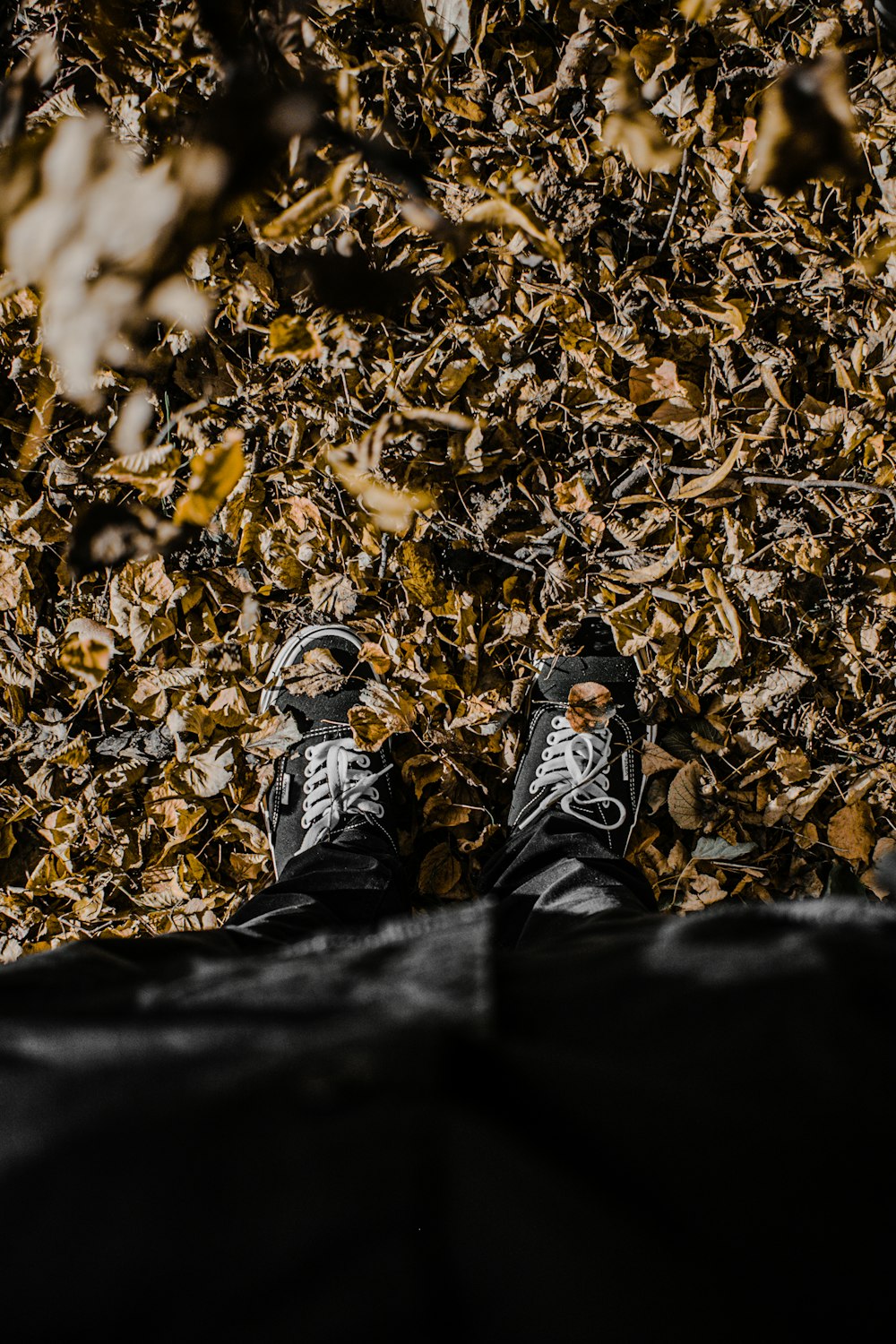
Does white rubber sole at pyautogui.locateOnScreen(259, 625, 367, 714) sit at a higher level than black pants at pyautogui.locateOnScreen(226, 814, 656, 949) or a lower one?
higher

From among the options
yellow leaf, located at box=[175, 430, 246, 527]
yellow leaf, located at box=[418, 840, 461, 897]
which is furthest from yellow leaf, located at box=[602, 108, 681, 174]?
yellow leaf, located at box=[418, 840, 461, 897]

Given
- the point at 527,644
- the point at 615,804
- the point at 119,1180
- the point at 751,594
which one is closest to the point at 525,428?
the point at 527,644

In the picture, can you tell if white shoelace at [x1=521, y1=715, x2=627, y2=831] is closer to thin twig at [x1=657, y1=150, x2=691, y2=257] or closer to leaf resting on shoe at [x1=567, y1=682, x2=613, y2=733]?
leaf resting on shoe at [x1=567, y1=682, x2=613, y2=733]

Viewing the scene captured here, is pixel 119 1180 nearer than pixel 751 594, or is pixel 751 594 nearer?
pixel 119 1180

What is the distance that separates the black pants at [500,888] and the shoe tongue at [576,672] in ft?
0.77

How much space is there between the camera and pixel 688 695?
1.44m

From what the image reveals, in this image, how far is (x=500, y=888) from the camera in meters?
1.25

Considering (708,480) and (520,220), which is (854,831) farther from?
(520,220)

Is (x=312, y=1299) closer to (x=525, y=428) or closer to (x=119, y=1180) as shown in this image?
(x=119, y=1180)

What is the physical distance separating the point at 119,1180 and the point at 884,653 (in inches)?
54.8

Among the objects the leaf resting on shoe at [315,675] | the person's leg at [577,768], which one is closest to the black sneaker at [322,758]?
the leaf resting on shoe at [315,675]

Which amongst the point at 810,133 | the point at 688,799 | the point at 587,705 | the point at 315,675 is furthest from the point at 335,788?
the point at 810,133

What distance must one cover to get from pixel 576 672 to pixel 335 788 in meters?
0.49

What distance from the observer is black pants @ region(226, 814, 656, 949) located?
3.39 feet
